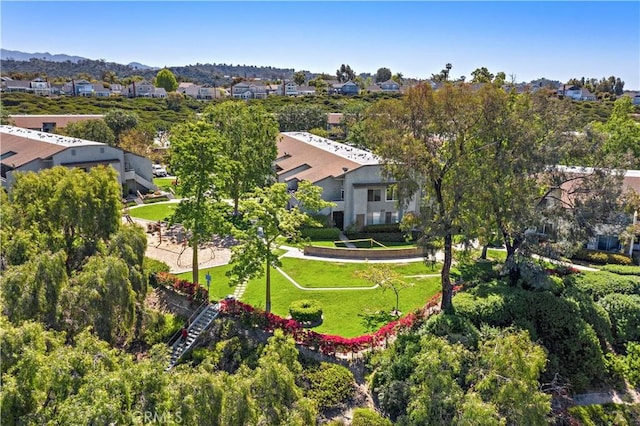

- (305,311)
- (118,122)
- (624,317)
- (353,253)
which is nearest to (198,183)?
(305,311)

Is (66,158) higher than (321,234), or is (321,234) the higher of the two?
(66,158)

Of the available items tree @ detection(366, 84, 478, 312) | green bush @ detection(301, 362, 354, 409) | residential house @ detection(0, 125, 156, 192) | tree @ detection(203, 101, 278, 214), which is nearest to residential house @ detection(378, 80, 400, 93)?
tree @ detection(203, 101, 278, 214)

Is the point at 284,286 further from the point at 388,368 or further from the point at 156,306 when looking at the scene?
the point at 388,368

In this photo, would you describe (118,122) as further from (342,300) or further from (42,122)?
(342,300)

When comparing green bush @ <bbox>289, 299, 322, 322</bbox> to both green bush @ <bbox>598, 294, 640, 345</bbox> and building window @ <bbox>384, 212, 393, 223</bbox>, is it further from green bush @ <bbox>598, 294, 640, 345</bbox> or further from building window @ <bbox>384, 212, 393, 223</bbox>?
building window @ <bbox>384, 212, 393, 223</bbox>

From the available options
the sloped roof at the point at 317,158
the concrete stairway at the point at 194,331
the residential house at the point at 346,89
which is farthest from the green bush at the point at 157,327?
the residential house at the point at 346,89

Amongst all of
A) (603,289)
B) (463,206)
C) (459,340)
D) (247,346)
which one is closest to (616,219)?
(603,289)
